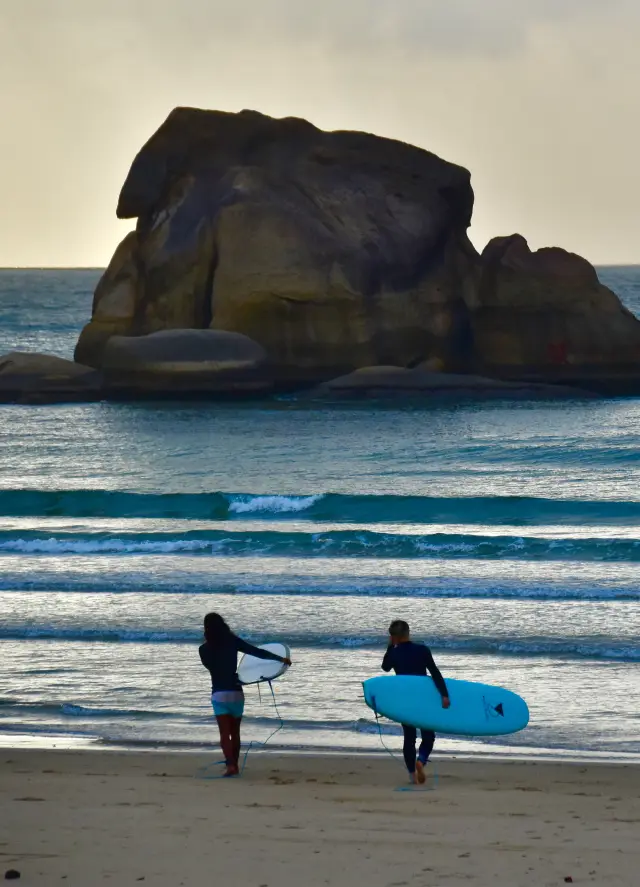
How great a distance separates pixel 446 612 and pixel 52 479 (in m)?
16.6

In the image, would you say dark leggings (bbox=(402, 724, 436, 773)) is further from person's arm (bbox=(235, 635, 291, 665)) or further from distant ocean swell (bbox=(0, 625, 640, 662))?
distant ocean swell (bbox=(0, 625, 640, 662))

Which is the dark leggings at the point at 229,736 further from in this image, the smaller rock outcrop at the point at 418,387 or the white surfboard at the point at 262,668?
the smaller rock outcrop at the point at 418,387

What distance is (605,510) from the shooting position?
1008 inches

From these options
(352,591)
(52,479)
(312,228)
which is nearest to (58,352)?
(312,228)

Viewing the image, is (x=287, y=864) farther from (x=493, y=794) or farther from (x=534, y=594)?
(x=534, y=594)

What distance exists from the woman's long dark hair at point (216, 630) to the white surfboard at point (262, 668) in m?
0.42

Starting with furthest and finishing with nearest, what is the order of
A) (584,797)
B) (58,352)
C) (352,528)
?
(58,352) < (352,528) < (584,797)

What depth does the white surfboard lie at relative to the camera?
10555 millimetres

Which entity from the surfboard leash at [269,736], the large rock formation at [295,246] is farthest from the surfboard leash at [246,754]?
the large rock formation at [295,246]

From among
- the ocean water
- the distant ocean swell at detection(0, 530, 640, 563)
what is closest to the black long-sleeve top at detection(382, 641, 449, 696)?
the ocean water

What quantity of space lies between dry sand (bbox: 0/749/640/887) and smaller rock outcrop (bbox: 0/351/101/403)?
121 ft

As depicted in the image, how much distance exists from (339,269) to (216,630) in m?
36.3

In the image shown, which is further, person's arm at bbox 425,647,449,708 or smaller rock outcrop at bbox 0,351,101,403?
smaller rock outcrop at bbox 0,351,101,403

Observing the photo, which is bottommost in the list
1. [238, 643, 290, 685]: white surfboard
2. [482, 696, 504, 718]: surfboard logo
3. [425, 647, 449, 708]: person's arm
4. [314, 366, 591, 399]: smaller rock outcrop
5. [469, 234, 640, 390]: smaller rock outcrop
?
[482, 696, 504, 718]: surfboard logo
